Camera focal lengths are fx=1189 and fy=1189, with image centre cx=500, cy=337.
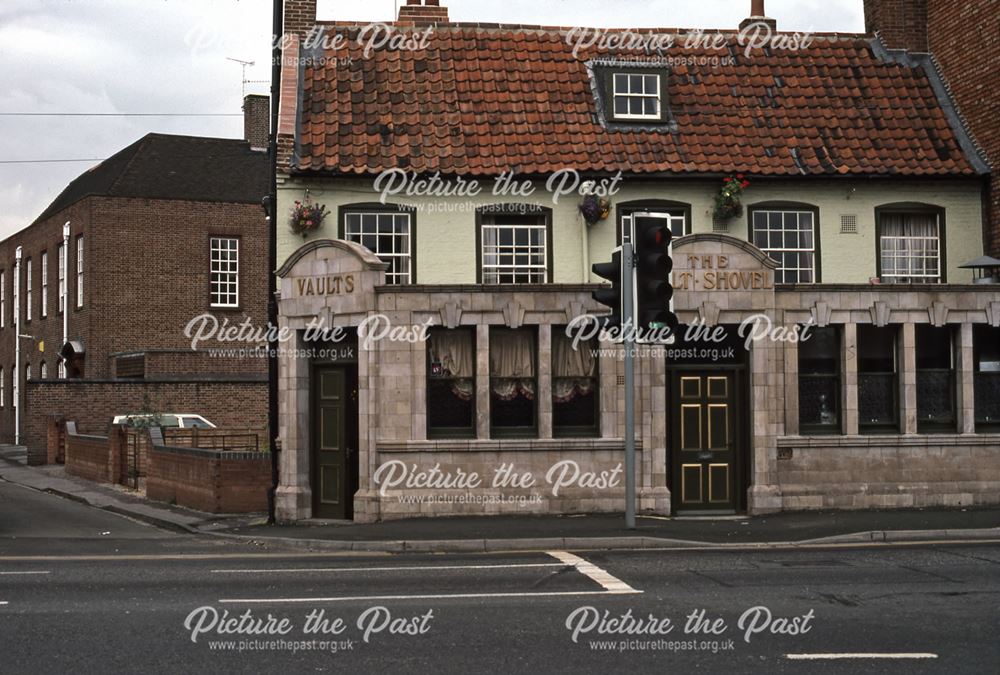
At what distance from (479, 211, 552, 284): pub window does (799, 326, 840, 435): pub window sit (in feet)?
16.1

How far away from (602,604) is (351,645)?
2.65 metres

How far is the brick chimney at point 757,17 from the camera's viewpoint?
2589cm

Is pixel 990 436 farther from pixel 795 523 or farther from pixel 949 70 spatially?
pixel 949 70

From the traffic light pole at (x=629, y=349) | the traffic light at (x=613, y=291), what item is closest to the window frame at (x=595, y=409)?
the traffic light pole at (x=629, y=349)

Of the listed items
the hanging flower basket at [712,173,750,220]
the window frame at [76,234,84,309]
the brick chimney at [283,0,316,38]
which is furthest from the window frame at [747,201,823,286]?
the window frame at [76,234,84,309]

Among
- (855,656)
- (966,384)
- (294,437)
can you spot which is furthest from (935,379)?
(855,656)

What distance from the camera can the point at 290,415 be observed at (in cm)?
1997

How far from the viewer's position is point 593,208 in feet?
70.4

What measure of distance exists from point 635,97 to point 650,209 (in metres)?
2.57

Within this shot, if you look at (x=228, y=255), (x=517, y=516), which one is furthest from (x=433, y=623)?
(x=228, y=255)

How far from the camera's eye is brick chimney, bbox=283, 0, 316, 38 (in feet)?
79.4

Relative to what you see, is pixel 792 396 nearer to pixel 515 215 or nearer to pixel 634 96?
pixel 515 215

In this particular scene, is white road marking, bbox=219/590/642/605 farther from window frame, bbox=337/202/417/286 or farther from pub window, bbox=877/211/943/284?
pub window, bbox=877/211/943/284

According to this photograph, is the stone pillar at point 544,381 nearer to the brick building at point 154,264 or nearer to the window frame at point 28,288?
the brick building at point 154,264
